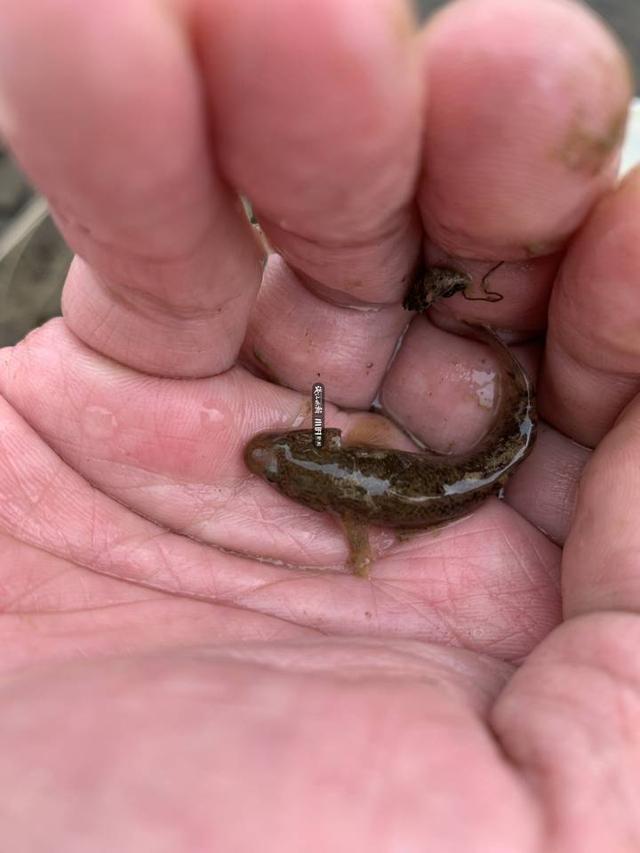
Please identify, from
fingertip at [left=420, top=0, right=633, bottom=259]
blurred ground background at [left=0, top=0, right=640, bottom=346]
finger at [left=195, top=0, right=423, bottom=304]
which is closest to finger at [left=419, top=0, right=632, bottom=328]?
fingertip at [left=420, top=0, right=633, bottom=259]

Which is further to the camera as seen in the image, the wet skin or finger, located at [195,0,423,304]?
the wet skin

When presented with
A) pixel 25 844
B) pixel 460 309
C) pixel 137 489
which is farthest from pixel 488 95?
pixel 25 844

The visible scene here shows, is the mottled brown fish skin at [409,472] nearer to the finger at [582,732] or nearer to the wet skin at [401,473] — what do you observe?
the wet skin at [401,473]

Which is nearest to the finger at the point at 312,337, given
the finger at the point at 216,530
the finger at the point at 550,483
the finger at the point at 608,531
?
the finger at the point at 216,530

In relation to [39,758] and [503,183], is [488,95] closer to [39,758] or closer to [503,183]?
[503,183]

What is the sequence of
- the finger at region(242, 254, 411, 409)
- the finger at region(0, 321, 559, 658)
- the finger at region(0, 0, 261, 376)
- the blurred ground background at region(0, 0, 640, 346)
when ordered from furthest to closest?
the blurred ground background at region(0, 0, 640, 346)
the finger at region(242, 254, 411, 409)
the finger at region(0, 321, 559, 658)
the finger at region(0, 0, 261, 376)

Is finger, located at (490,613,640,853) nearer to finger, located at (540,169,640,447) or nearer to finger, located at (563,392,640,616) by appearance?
finger, located at (563,392,640,616)

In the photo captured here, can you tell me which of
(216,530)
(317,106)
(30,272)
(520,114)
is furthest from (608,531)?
(30,272)

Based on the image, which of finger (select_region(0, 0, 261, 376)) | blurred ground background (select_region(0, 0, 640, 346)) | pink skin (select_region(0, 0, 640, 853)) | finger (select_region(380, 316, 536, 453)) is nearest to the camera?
finger (select_region(0, 0, 261, 376))

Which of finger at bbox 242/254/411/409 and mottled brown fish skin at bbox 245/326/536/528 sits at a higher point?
finger at bbox 242/254/411/409
